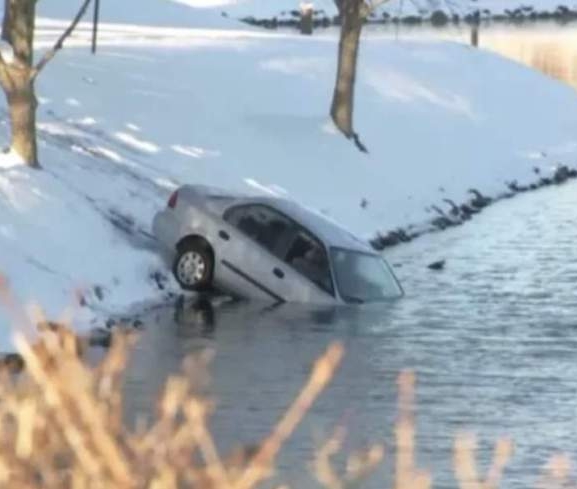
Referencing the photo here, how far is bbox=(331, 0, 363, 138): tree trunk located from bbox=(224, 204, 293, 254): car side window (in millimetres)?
12819

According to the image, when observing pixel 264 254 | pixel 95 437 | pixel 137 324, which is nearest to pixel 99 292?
pixel 137 324

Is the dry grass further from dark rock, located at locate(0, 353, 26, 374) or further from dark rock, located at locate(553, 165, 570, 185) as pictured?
dark rock, located at locate(553, 165, 570, 185)

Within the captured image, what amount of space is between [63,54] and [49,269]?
603 inches

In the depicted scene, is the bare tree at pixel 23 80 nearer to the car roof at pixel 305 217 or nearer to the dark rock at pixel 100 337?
the car roof at pixel 305 217

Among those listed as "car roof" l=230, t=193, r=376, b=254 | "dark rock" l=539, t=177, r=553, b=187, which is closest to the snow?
"dark rock" l=539, t=177, r=553, b=187

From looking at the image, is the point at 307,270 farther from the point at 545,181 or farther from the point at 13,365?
the point at 545,181

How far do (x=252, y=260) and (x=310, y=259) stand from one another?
0.72 meters

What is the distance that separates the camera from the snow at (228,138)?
24688 millimetres

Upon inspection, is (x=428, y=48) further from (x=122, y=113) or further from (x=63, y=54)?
(x=122, y=113)

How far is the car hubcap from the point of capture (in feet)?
80.8

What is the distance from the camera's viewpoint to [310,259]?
81.5 ft

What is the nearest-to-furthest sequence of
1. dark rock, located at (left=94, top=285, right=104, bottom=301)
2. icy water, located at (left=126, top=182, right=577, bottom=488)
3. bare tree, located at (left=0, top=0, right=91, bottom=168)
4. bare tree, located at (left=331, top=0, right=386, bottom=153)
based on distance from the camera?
icy water, located at (left=126, top=182, right=577, bottom=488)
dark rock, located at (left=94, top=285, right=104, bottom=301)
bare tree, located at (left=0, top=0, right=91, bottom=168)
bare tree, located at (left=331, top=0, right=386, bottom=153)

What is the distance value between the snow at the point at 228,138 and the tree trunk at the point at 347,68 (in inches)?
13.2

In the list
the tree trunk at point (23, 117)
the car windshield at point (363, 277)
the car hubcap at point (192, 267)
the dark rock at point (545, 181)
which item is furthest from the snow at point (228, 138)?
the car windshield at point (363, 277)
